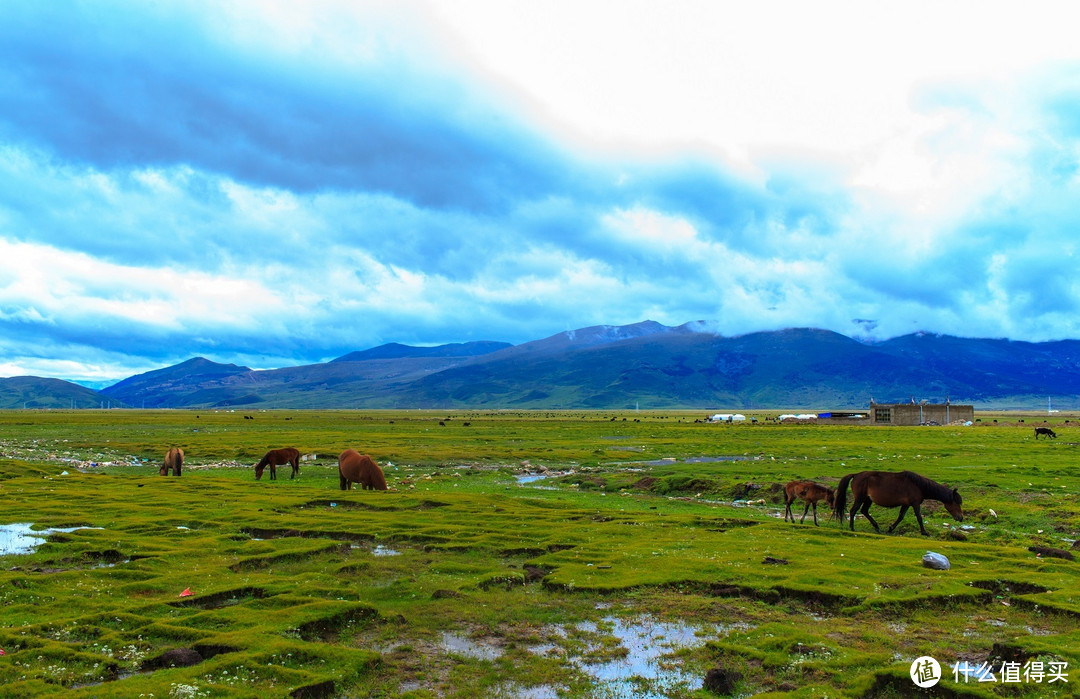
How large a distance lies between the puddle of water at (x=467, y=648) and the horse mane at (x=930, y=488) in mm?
17625

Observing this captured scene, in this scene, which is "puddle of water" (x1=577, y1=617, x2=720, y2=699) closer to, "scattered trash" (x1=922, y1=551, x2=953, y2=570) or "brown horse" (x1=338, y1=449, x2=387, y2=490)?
"scattered trash" (x1=922, y1=551, x2=953, y2=570)

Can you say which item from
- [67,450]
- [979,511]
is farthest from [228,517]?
[67,450]

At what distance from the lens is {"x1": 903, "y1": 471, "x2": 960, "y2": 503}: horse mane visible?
74.2ft

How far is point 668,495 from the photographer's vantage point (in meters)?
35.8

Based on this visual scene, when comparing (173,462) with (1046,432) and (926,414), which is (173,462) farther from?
(926,414)

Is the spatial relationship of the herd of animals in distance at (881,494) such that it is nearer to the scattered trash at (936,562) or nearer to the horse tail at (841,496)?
the horse tail at (841,496)

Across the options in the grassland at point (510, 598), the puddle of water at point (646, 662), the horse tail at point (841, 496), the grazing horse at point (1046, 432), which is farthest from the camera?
the grazing horse at point (1046, 432)

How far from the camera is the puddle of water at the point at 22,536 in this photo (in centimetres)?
1868

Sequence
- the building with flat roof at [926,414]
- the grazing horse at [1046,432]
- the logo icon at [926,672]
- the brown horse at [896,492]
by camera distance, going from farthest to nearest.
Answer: the building with flat roof at [926,414], the grazing horse at [1046,432], the brown horse at [896,492], the logo icon at [926,672]

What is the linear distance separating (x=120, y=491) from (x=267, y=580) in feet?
71.7

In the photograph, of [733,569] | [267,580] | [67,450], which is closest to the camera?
[267,580]

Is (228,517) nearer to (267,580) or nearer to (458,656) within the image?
(267,580)

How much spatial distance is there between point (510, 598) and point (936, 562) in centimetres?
1105

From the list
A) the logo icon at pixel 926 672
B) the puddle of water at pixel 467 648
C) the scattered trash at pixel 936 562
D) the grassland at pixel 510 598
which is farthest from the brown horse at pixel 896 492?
the puddle of water at pixel 467 648
